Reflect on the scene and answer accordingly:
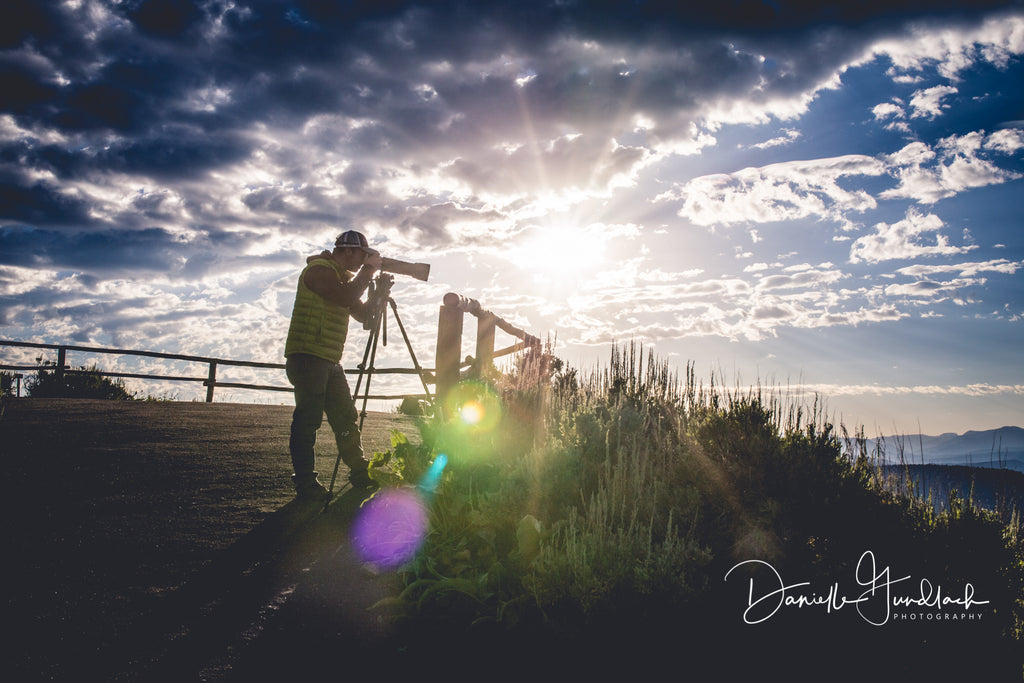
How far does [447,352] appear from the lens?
6.85 meters

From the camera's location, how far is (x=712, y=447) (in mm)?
4641

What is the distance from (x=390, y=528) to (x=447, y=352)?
3021mm

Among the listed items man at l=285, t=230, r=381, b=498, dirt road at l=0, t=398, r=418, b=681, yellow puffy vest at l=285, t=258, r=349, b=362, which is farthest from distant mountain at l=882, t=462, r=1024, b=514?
yellow puffy vest at l=285, t=258, r=349, b=362

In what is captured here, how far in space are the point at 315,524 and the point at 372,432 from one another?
489 cm

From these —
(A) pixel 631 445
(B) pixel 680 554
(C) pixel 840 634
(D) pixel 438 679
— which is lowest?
(D) pixel 438 679

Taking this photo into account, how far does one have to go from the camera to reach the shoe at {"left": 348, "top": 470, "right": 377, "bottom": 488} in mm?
5633

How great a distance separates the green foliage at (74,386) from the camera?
49.8 ft

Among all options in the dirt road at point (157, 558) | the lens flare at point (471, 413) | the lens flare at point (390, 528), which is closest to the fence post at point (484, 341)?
the lens flare at point (471, 413)

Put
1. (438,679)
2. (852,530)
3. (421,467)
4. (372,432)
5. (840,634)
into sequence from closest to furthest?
(438,679)
(840,634)
(852,530)
(421,467)
(372,432)

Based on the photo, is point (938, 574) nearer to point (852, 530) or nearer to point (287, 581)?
point (852, 530)

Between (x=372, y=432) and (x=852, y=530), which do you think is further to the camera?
(x=372, y=432)

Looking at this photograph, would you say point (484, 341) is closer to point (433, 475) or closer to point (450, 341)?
point (450, 341)

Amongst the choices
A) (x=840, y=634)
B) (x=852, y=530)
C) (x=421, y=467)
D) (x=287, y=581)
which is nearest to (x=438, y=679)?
(x=287, y=581)

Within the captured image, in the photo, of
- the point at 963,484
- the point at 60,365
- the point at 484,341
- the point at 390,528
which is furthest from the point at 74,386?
the point at 963,484
